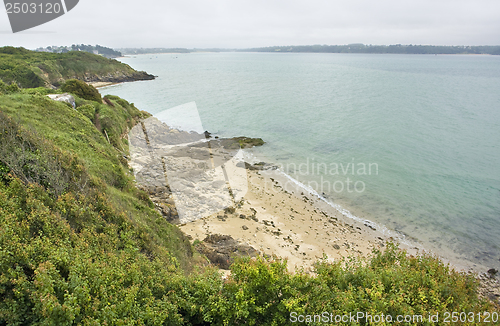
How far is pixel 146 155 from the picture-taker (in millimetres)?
27297

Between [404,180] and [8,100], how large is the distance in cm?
3338

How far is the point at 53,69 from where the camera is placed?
63.2 meters

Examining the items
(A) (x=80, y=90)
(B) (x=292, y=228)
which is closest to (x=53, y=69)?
(A) (x=80, y=90)

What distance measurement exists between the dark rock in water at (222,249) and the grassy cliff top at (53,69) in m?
48.4

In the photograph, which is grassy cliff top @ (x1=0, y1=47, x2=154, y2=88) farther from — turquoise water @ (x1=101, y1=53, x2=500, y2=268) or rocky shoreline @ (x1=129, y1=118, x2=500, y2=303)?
rocky shoreline @ (x1=129, y1=118, x2=500, y2=303)

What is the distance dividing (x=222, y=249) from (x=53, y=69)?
72583 mm

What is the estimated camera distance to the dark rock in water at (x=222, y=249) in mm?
14219

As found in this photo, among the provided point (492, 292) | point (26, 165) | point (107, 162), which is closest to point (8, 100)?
point (107, 162)

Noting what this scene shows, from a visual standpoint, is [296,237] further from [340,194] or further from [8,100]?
[8,100]
